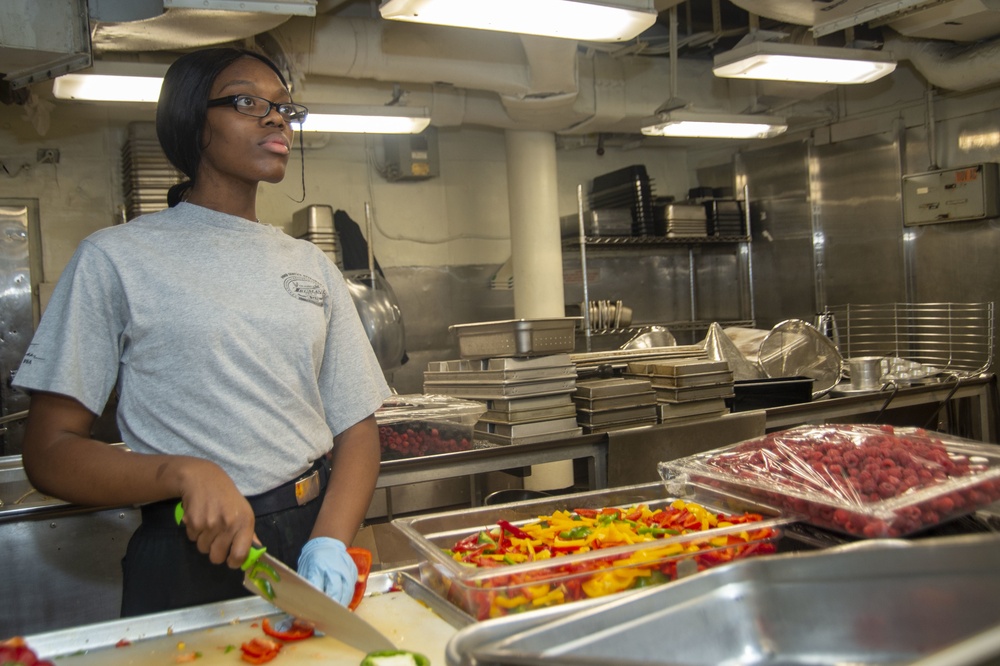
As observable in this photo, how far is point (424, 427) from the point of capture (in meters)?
2.53

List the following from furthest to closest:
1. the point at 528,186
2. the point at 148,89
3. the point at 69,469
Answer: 1. the point at 528,186
2. the point at 148,89
3. the point at 69,469

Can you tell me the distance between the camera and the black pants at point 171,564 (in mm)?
1284

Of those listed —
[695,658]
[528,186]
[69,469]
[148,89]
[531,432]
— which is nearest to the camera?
[695,658]

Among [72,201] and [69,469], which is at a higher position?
[72,201]

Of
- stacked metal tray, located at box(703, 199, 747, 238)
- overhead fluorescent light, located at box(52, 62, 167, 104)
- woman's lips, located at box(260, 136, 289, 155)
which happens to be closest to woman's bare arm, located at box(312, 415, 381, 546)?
woman's lips, located at box(260, 136, 289, 155)

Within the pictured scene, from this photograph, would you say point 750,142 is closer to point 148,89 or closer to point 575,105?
point 575,105

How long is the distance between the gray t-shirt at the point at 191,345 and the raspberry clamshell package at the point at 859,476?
0.79 m

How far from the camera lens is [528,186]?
201 inches

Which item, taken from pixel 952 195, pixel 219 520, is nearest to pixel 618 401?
pixel 219 520

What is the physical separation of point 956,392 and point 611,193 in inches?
117

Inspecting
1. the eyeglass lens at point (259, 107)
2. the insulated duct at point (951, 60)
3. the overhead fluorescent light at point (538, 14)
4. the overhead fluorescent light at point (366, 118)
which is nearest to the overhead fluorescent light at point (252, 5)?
the overhead fluorescent light at point (538, 14)

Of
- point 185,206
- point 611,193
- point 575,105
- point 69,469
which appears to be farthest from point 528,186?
point 69,469

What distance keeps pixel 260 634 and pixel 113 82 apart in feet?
9.06

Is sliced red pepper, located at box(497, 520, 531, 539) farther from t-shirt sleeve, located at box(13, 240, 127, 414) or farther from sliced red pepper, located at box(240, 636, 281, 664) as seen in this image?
t-shirt sleeve, located at box(13, 240, 127, 414)
